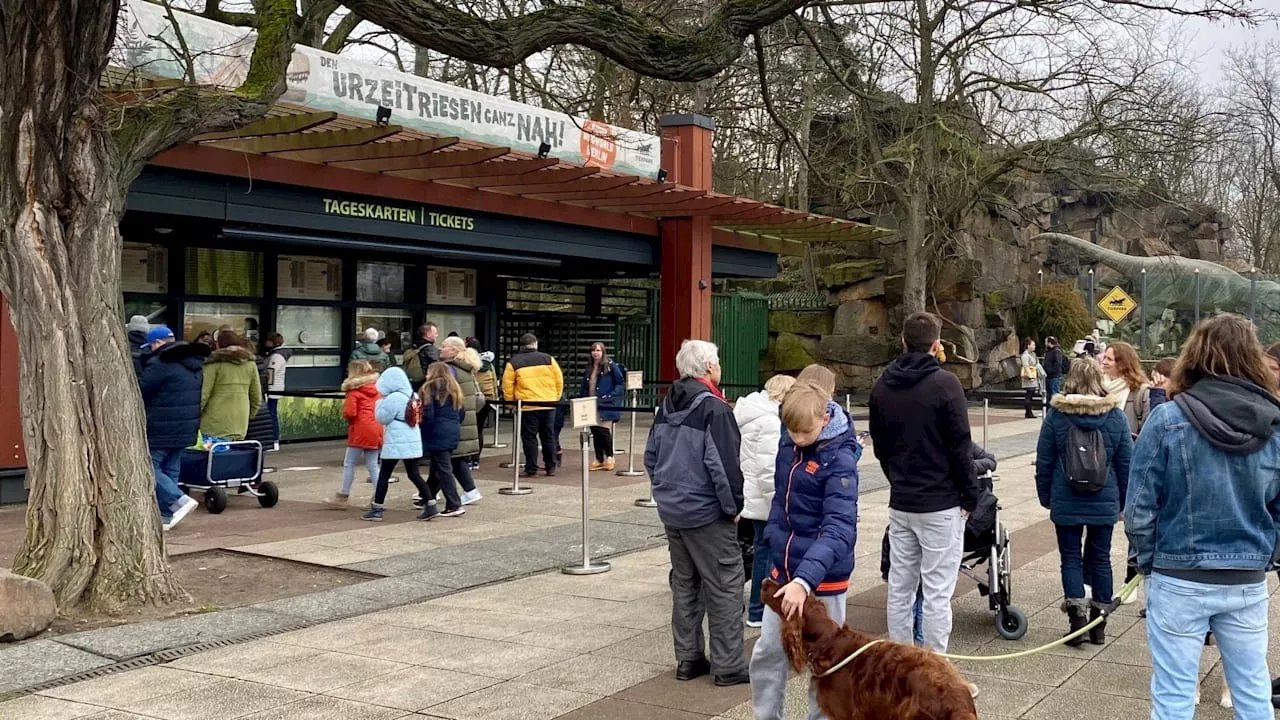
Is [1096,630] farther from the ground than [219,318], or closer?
closer

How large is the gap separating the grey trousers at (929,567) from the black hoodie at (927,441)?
0.07 metres

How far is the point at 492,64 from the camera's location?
309 inches

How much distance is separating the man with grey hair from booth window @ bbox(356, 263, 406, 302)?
13.3m

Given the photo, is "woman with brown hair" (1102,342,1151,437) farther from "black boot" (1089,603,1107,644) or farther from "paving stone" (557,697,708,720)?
"paving stone" (557,697,708,720)

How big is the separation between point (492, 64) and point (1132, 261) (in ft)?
99.3

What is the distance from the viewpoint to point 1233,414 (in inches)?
161

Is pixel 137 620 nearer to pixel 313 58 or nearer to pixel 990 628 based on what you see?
pixel 990 628

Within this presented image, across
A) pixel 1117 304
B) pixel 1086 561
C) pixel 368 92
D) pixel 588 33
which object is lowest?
pixel 1086 561

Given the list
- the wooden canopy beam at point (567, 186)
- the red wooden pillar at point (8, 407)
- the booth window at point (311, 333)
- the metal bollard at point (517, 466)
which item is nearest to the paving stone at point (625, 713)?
the metal bollard at point (517, 466)

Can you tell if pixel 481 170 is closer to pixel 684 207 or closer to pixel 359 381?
pixel 359 381

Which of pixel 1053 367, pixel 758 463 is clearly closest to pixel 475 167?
pixel 758 463

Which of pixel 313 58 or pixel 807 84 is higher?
pixel 807 84

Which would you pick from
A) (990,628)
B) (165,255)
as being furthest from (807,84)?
(990,628)

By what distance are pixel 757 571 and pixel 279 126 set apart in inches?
294
